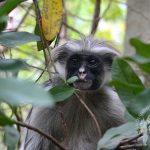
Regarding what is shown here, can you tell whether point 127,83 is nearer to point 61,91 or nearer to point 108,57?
point 61,91

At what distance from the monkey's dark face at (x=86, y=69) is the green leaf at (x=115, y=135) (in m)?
1.32

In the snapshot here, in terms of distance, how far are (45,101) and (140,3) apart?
12.8 ft

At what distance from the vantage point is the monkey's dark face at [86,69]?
3.06m

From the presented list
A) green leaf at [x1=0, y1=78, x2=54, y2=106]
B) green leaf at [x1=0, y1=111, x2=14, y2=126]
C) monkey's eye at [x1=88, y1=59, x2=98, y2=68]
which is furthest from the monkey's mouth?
green leaf at [x1=0, y1=78, x2=54, y2=106]

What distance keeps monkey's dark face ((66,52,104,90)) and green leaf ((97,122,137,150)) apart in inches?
52.1

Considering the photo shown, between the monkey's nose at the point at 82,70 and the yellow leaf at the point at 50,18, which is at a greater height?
the yellow leaf at the point at 50,18

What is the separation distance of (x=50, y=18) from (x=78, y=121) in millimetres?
1275

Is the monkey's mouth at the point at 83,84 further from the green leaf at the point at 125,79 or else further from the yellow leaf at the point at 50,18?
the green leaf at the point at 125,79

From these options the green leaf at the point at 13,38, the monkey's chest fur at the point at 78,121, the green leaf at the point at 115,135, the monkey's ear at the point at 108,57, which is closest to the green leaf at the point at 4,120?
the green leaf at the point at 115,135

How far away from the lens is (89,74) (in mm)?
3148

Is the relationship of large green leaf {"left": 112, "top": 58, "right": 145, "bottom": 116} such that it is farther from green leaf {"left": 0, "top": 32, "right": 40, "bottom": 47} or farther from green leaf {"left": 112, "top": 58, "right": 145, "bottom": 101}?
green leaf {"left": 0, "top": 32, "right": 40, "bottom": 47}

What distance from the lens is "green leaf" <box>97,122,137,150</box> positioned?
62.2 inches

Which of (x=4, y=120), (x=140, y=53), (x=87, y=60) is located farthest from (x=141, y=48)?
(x=87, y=60)

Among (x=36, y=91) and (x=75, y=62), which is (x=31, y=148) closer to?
(x=75, y=62)
